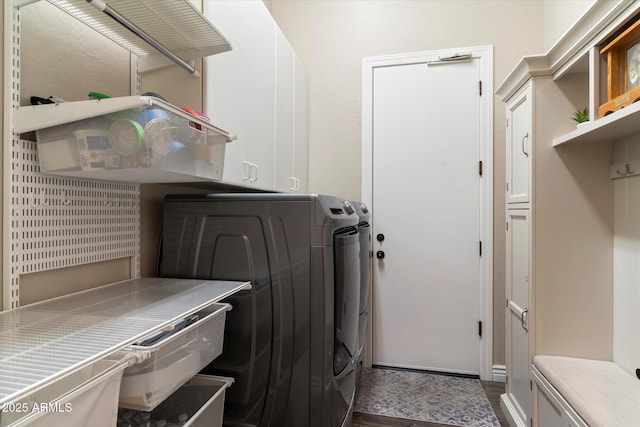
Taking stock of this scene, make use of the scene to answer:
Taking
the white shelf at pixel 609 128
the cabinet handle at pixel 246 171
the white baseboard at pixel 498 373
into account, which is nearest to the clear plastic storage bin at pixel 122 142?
the cabinet handle at pixel 246 171

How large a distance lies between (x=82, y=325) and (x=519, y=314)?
201 cm

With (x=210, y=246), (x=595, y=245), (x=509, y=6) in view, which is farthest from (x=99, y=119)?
(x=509, y=6)

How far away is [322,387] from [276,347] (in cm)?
23

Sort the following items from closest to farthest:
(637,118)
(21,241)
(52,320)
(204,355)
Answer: (52,320)
(21,241)
(204,355)
(637,118)

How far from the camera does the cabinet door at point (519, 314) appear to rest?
1.78m

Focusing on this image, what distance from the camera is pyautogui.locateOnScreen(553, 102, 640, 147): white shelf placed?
3.86 ft

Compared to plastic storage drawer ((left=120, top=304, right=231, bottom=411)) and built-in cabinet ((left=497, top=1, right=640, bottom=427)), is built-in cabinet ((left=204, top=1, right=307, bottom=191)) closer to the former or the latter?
plastic storage drawer ((left=120, top=304, right=231, bottom=411))

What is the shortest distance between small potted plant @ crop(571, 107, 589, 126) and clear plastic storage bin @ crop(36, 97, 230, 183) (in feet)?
5.43

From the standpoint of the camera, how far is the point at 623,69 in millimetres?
1309

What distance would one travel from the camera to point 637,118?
3.96 feet

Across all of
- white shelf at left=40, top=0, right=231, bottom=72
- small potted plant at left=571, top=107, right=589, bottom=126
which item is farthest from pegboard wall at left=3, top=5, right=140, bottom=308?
small potted plant at left=571, top=107, right=589, bottom=126

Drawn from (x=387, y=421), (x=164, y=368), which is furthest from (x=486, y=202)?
(x=164, y=368)

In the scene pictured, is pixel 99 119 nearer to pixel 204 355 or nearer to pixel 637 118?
pixel 204 355

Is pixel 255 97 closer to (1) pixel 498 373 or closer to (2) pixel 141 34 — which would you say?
(2) pixel 141 34
